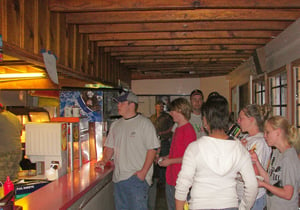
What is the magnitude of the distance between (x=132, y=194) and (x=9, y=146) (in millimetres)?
2312

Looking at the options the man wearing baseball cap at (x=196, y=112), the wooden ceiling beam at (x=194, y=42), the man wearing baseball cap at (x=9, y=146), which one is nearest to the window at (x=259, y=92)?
the wooden ceiling beam at (x=194, y=42)

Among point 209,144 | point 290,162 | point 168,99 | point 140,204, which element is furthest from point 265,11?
point 168,99

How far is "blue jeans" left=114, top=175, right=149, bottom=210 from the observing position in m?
3.23

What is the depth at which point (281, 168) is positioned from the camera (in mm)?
2305

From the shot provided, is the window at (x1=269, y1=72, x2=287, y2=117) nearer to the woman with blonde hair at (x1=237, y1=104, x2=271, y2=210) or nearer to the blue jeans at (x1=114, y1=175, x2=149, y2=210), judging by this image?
the woman with blonde hair at (x1=237, y1=104, x2=271, y2=210)

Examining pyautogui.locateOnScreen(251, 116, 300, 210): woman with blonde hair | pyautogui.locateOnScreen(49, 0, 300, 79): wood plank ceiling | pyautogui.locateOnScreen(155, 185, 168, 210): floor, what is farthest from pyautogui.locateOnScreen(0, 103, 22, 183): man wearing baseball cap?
pyautogui.locateOnScreen(251, 116, 300, 210): woman with blonde hair

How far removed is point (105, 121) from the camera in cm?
448

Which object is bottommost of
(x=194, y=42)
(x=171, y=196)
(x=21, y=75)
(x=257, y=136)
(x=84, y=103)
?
(x=171, y=196)

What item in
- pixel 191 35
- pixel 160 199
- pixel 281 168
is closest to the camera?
pixel 281 168

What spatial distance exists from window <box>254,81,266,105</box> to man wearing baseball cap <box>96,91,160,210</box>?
295 cm

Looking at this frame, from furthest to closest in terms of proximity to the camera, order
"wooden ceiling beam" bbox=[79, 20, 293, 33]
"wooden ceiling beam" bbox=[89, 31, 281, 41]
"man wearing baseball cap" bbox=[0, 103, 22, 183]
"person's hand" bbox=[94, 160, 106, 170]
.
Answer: "man wearing baseball cap" bbox=[0, 103, 22, 183] < "wooden ceiling beam" bbox=[89, 31, 281, 41] < "wooden ceiling beam" bbox=[79, 20, 293, 33] < "person's hand" bbox=[94, 160, 106, 170]

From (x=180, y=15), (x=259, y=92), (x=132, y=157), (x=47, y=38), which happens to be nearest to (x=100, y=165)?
(x=132, y=157)

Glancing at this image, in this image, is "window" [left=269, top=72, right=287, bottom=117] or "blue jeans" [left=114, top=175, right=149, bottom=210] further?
"window" [left=269, top=72, right=287, bottom=117]

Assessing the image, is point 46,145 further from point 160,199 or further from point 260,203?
point 160,199
